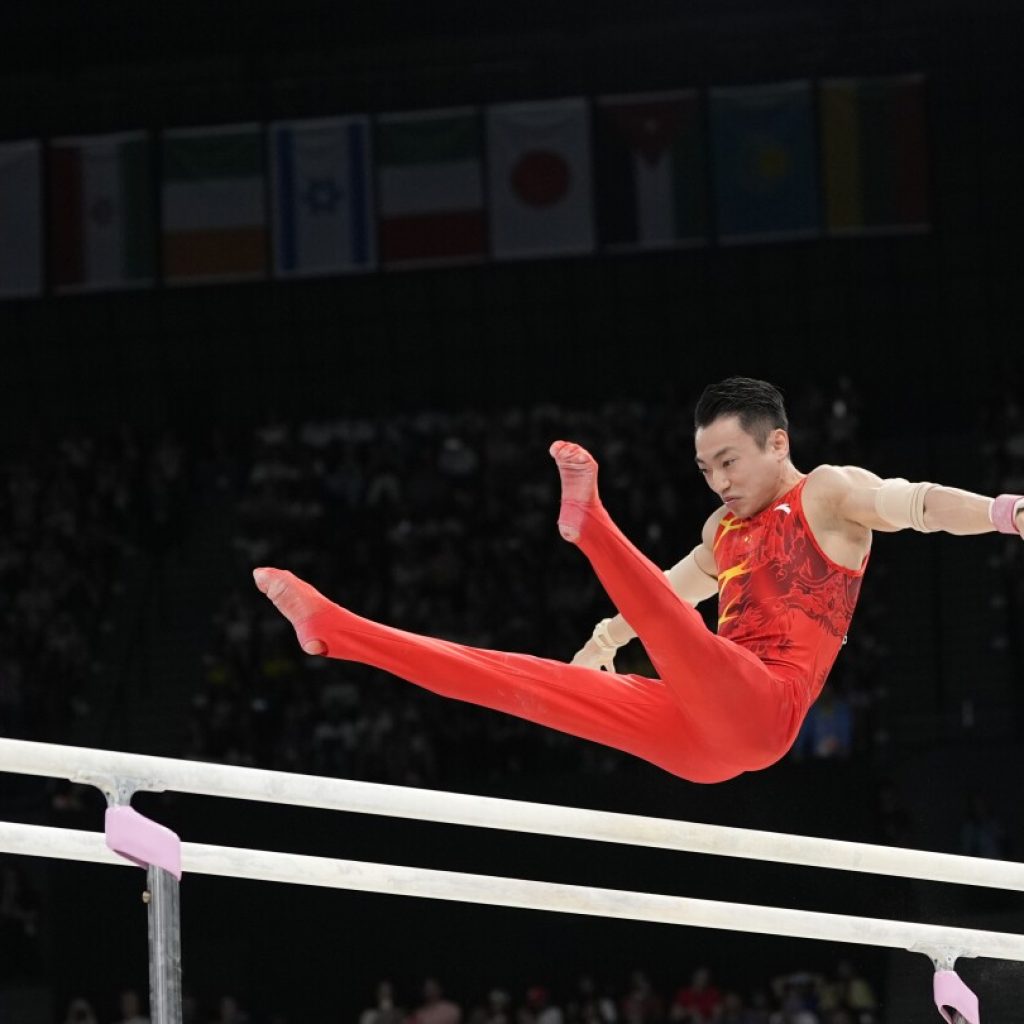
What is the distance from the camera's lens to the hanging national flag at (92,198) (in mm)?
17375

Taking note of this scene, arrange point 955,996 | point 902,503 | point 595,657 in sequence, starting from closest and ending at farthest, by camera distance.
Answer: point 902,503, point 955,996, point 595,657

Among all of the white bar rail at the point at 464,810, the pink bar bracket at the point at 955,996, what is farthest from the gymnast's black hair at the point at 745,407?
the pink bar bracket at the point at 955,996

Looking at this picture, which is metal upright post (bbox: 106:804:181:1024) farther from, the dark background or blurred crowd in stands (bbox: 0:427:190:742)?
the dark background

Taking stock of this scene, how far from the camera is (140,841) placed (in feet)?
12.0

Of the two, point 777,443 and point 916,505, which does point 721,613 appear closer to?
point 777,443

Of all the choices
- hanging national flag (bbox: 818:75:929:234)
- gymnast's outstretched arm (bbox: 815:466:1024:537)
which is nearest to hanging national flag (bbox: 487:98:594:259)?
hanging national flag (bbox: 818:75:929:234)

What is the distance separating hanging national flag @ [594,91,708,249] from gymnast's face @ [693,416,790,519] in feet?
41.6

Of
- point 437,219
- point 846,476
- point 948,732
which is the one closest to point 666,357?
point 437,219

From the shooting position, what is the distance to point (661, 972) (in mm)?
11312

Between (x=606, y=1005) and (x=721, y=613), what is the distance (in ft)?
21.3

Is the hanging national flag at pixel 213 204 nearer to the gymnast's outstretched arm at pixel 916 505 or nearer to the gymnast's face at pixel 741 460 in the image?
the gymnast's face at pixel 741 460

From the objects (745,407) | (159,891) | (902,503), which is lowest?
(159,891)

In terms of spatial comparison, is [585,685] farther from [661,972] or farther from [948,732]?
[948,732]

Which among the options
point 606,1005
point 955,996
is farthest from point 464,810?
point 606,1005
